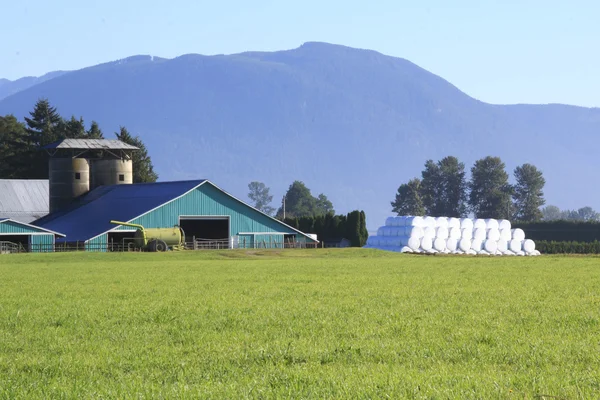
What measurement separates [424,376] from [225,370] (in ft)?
7.77

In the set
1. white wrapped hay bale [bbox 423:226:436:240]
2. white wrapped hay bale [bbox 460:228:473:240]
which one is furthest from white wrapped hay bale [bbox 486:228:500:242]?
white wrapped hay bale [bbox 423:226:436:240]

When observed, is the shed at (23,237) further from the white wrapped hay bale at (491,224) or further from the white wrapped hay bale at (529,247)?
the white wrapped hay bale at (529,247)

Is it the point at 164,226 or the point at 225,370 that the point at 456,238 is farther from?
the point at 225,370

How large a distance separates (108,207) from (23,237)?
9120 millimetres

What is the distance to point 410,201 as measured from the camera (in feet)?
584

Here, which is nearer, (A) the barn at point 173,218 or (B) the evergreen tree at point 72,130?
(A) the barn at point 173,218

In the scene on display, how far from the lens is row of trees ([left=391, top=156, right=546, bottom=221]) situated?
167125 mm

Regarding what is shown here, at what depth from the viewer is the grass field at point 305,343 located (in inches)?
378

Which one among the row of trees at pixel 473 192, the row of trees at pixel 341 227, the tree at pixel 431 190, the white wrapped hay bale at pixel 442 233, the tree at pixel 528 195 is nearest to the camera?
the white wrapped hay bale at pixel 442 233

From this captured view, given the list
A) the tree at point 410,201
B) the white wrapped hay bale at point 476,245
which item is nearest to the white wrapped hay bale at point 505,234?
the white wrapped hay bale at point 476,245

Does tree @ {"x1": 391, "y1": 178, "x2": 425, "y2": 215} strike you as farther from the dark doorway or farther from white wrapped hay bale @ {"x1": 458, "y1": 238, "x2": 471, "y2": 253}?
the dark doorway

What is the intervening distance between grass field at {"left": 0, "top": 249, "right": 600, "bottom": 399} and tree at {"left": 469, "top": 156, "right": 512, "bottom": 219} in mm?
141921

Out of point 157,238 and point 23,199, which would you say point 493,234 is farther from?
point 23,199

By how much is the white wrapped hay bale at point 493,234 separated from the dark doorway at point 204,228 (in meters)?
25.6
